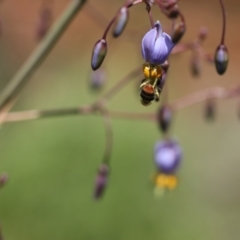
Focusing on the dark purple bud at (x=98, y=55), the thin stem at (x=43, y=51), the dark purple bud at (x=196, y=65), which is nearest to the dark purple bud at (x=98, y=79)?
the dark purple bud at (x=196, y=65)

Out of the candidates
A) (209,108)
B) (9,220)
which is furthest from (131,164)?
(209,108)

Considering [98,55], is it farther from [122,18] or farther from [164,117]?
[164,117]

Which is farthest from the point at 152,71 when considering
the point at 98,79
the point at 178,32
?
the point at 98,79

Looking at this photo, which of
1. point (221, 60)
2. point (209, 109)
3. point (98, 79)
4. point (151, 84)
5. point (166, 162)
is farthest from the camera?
point (98, 79)

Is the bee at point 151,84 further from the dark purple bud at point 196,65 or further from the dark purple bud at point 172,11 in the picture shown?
the dark purple bud at point 196,65

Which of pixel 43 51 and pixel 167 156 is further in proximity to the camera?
pixel 167 156

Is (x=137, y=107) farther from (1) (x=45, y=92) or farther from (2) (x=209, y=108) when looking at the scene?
(2) (x=209, y=108)
